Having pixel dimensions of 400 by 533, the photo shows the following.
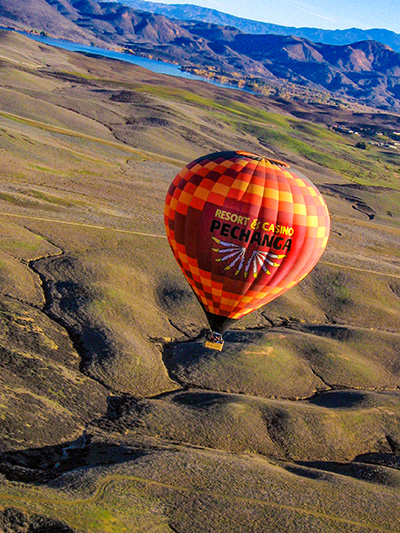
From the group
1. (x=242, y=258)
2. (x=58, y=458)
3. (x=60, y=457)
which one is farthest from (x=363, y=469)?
(x=58, y=458)

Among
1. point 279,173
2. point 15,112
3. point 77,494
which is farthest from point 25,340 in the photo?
point 15,112

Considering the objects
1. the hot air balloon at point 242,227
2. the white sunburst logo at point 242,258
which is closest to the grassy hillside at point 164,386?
the hot air balloon at point 242,227

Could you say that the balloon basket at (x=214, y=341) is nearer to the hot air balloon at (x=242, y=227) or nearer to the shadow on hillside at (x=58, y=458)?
the hot air balloon at (x=242, y=227)

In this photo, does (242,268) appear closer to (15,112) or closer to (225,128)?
(15,112)

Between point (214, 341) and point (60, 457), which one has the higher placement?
point (214, 341)

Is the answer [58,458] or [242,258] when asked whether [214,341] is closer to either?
[242,258]

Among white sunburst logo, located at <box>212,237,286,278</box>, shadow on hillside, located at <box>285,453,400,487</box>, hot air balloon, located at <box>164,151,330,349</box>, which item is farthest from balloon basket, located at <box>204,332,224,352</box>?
shadow on hillside, located at <box>285,453,400,487</box>
